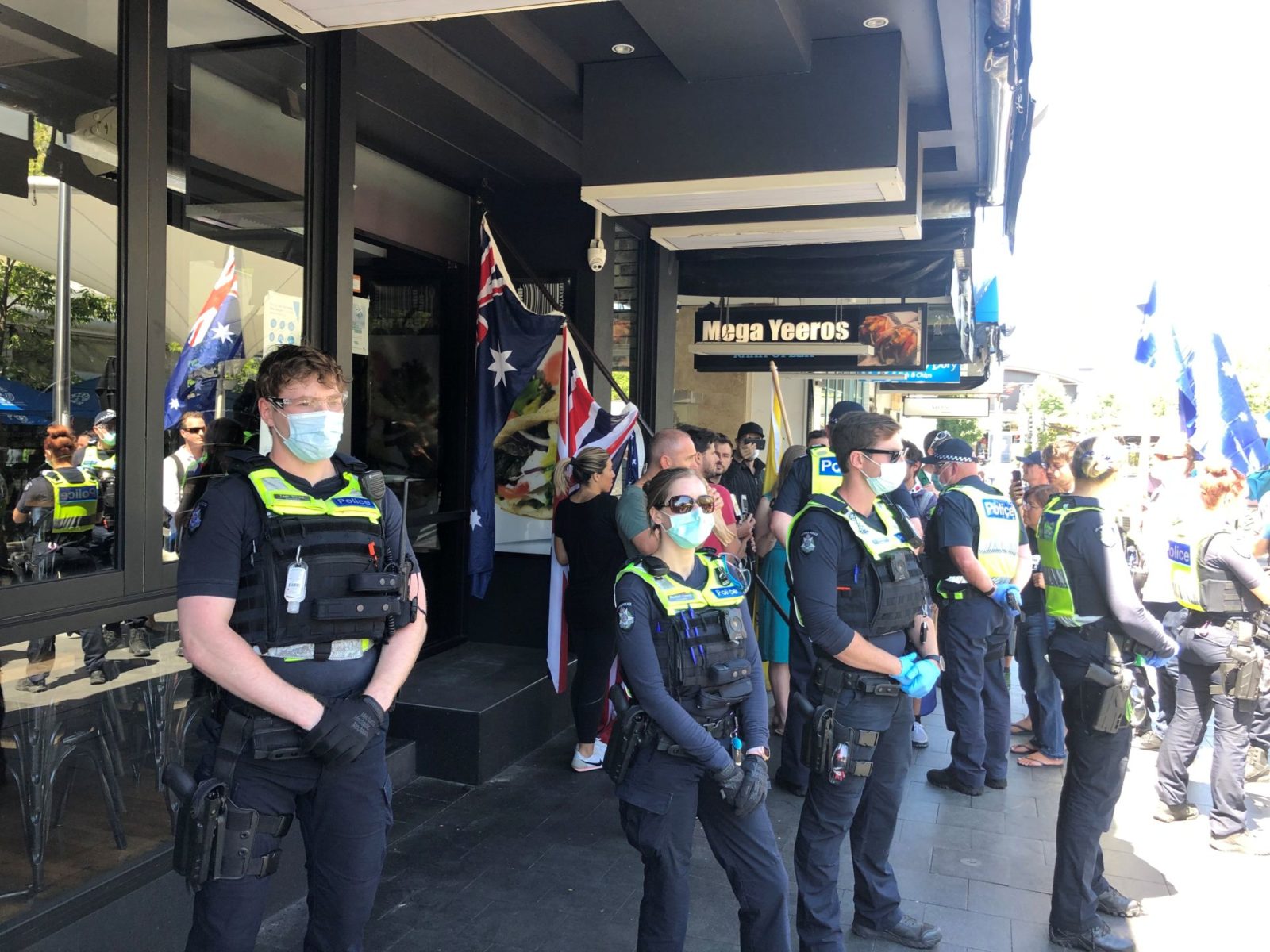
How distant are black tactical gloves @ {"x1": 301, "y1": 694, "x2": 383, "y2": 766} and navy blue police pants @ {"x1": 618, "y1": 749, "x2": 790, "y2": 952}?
87cm

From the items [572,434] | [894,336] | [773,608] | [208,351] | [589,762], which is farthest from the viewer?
[894,336]

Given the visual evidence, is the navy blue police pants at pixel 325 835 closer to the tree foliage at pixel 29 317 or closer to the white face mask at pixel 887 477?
the tree foliage at pixel 29 317

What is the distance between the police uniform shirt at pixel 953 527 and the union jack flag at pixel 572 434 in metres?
1.98

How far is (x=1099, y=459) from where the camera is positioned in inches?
160

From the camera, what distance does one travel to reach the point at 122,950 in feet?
11.1

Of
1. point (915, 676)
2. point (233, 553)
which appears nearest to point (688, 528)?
point (915, 676)

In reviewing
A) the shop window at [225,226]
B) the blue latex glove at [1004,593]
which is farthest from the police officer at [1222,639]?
the shop window at [225,226]

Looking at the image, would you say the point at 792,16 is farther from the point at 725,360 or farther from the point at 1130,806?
the point at 725,360

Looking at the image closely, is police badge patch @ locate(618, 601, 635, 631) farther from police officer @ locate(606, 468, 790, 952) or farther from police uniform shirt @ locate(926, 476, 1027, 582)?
police uniform shirt @ locate(926, 476, 1027, 582)

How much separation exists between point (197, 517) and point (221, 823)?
756 millimetres

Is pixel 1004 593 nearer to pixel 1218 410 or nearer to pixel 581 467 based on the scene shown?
pixel 581 467

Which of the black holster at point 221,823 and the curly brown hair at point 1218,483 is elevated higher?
the curly brown hair at point 1218,483

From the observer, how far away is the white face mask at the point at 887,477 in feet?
12.4

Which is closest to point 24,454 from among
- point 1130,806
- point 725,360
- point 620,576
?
point 620,576
